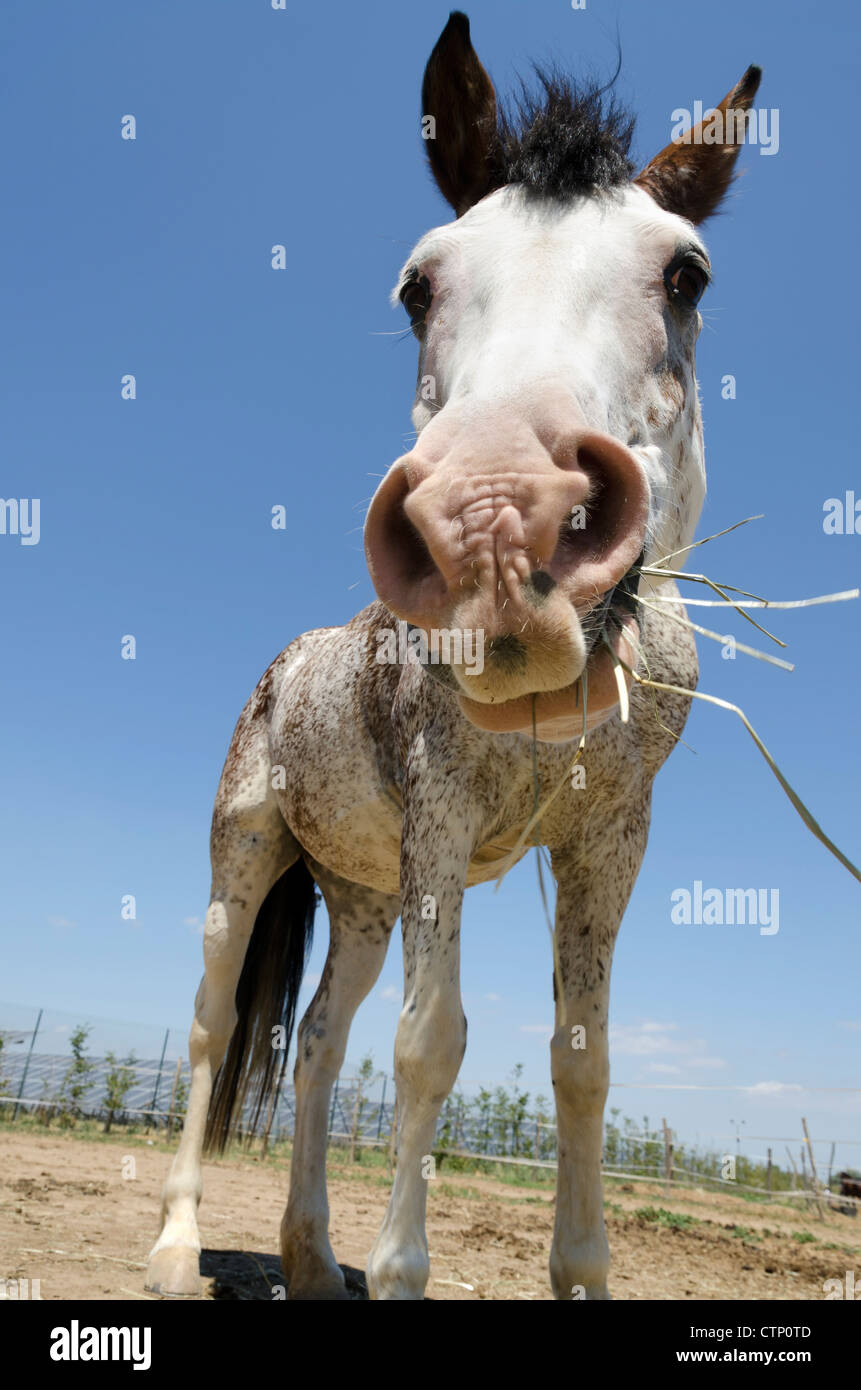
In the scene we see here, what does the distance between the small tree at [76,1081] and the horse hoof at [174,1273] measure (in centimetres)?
1665

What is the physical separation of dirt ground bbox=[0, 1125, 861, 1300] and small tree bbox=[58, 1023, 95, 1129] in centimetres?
990

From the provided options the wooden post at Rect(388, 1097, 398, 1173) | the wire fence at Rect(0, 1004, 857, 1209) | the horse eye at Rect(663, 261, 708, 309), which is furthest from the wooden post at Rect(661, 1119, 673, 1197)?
the horse eye at Rect(663, 261, 708, 309)

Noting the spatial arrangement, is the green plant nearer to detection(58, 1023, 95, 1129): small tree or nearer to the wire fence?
the wire fence

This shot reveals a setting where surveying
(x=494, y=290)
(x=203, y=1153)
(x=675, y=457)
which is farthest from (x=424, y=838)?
(x=203, y=1153)

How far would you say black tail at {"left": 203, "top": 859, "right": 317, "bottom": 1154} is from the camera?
5.18m

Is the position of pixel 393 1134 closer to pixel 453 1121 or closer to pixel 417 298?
pixel 417 298

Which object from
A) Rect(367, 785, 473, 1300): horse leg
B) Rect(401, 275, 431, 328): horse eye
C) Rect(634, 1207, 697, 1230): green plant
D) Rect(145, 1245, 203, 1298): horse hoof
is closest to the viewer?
Rect(367, 785, 473, 1300): horse leg

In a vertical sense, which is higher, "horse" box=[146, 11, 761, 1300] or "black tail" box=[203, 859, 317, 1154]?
A: "horse" box=[146, 11, 761, 1300]

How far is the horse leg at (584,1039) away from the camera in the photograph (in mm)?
2902

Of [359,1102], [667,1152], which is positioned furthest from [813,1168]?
[359,1102]

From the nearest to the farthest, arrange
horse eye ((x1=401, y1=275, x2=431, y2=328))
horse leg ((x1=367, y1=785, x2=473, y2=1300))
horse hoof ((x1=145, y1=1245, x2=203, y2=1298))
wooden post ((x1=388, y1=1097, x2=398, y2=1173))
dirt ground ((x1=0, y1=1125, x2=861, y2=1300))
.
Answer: horse leg ((x1=367, y1=785, x2=473, y2=1300)), wooden post ((x1=388, y1=1097, x2=398, y2=1173)), horse eye ((x1=401, y1=275, x2=431, y2=328)), horse hoof ((x1=145, y1=1245, x2=203, y2=1298)), dirt ground ((x1=0, y1=1125, x2=861, y2=1300))

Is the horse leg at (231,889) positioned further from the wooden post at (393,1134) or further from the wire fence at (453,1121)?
the wire fence at (453,1121)

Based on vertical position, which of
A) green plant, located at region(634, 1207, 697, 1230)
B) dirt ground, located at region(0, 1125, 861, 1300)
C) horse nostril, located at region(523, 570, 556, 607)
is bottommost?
green plant, located at region(634, 1207, 697, 1230)

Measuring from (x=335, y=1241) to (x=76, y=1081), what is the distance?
1734 cm
